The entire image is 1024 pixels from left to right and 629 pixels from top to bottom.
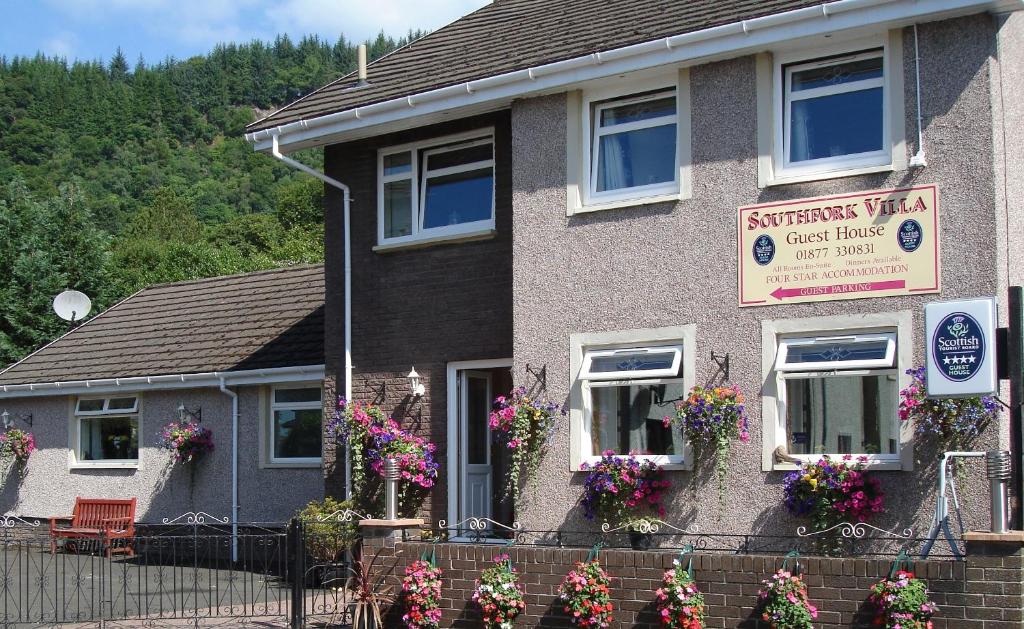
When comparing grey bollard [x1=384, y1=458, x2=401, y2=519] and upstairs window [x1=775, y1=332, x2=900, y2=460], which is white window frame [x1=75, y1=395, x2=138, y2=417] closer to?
grey bollard [x1=384, y1=458, x2=401, y2=519]

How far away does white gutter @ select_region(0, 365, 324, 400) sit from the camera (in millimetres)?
17578

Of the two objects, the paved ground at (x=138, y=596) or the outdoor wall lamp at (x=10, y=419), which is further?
the outdoor wall lamp at (x=10, y=419)

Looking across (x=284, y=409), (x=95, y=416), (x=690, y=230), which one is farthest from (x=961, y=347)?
(x=95, y=416)

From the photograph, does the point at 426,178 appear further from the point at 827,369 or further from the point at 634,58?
the point at 827,369

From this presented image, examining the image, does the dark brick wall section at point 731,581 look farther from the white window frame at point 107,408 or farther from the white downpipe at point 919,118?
the white window frame at point 107,408

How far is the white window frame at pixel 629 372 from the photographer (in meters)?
11.9

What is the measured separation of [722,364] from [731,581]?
2371 millimetres

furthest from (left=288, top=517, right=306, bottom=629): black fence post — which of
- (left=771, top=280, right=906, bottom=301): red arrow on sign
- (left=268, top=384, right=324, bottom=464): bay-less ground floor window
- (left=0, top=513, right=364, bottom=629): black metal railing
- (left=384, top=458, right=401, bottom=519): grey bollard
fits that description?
(left=268, top=384, right=324, bottom=464): bay-less ground floor window

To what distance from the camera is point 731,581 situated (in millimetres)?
10000

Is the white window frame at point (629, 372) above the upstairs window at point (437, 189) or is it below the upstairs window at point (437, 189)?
below

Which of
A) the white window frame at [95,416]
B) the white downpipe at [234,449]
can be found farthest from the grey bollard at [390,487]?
the white window frame at [95,416]

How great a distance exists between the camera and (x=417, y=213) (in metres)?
14.6

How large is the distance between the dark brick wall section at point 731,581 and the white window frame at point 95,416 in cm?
951

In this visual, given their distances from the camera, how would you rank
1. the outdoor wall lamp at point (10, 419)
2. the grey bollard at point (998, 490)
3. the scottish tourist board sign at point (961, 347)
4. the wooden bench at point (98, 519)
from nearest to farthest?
the grey bollard at point (998, 490), the scottish tourist board sign at point (961, 347), the wooden bench at point (98, 519), the outdoor wall lamp at point (10, 419)
